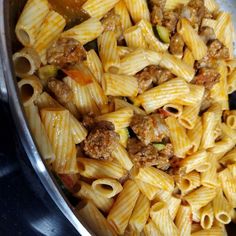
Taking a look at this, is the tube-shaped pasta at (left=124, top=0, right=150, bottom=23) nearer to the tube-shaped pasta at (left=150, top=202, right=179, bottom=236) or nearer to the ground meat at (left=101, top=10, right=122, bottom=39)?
the ground meat at (left=101, top=10, right=122, bottom=39)

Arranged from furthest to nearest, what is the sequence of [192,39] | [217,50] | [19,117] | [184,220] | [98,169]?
[217,50]
[192,39]
[184,220]
[98,169]
[19,117]

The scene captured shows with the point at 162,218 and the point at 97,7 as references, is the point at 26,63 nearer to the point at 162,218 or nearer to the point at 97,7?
the point at 97,7

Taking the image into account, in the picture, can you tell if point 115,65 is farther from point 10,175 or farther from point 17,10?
point 10,175

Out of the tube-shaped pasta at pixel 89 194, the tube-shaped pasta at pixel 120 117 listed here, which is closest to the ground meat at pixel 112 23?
the tube-shaped pasta at pixel 120 117

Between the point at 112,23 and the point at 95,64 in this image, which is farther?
the point at 112,23

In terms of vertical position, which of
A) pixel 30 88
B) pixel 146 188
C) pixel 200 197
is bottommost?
pixel 200 197

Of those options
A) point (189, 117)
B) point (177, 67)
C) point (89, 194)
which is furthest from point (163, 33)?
point (89, 194)
